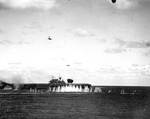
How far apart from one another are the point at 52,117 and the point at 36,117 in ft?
13.6

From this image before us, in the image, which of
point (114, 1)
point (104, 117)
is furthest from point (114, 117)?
point (114, 1)

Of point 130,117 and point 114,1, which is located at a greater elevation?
point 114,1

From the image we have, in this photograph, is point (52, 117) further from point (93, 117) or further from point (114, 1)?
point (114, 1)

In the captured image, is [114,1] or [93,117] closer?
[114,1]

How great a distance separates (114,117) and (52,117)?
53.1 ft

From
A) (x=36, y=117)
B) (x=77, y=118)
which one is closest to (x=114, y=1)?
(x=77, y=118)

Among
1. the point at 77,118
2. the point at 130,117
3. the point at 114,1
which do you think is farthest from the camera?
the point at 130,117

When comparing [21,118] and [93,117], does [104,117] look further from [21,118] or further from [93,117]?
[21,118]

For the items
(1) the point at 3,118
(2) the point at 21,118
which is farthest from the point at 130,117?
(1) the point at 3,118

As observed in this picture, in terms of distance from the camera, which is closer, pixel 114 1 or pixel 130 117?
pixel 114 1

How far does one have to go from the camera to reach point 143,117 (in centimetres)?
7019

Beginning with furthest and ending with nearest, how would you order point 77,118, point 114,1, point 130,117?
point 130,117
point 77,118
point 114,1

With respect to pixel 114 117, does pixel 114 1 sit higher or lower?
higher

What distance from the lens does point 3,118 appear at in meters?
68.8
